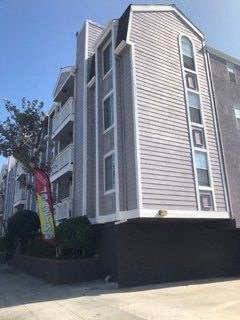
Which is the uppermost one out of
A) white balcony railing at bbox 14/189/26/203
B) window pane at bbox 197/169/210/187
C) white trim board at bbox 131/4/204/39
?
white trim board at bbox 131/4/204/39

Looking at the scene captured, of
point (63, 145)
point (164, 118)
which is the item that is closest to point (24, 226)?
point (63, 145)

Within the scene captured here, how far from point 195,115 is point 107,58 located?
18.1 feet

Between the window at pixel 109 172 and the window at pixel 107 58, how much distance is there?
4.76 m

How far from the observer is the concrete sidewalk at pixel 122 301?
905cm

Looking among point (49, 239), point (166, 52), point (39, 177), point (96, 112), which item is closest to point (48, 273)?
point (49, 239)

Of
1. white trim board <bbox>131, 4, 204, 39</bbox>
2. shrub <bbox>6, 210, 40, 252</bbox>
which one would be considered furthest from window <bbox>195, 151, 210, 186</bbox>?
shrub <bbox>6, 210, 40, 252</bbox>

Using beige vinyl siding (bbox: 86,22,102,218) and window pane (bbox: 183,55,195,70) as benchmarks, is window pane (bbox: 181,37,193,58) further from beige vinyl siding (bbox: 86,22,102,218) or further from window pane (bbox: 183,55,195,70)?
beige vinyl siding (bbox: 86,22,102,218)

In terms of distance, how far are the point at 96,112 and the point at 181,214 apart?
6.75 meters

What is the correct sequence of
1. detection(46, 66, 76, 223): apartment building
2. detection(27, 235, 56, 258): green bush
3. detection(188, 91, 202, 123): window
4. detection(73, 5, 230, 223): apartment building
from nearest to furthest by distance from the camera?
1. detection(73, 5, 230, 223): apartment building
2. detection(188, 91, 202, 123): window
3. detection(27, 235, 56, 258): green bush
4. detection(46, 66, 76, 223): apartment building

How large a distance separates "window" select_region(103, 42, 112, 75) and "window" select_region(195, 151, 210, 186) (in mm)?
6295

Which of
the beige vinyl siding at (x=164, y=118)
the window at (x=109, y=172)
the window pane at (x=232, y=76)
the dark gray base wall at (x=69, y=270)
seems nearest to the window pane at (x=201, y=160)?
the beige vinyl siding at (x=164, y=118)

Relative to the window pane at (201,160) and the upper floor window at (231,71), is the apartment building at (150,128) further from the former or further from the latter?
the upper floor window at (231,71)

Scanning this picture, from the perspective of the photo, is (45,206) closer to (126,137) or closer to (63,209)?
(63,209)

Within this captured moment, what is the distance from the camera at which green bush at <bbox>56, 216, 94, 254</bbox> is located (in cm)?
1593
